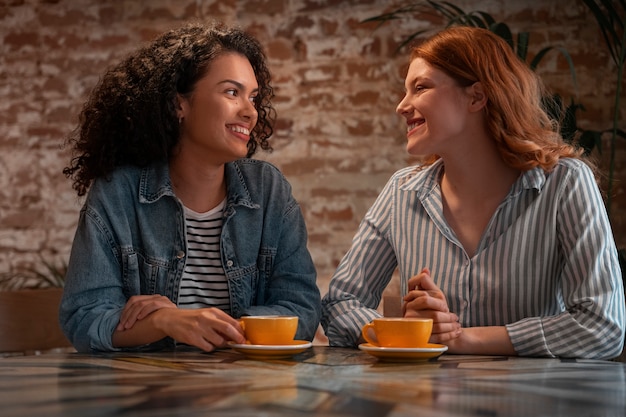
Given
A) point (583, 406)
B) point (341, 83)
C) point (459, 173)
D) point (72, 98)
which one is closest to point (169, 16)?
point (72, 98)

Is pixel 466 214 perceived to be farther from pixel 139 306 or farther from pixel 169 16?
pixel 169 16

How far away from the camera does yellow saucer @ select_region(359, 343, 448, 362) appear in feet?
5.21

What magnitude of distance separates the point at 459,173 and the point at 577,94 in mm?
1894

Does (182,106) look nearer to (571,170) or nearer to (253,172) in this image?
(253,172)

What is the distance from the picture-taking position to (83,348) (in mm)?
1898

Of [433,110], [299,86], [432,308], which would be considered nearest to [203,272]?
[432,308]

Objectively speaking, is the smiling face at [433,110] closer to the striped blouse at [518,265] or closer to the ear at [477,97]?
the ear at [477,97]

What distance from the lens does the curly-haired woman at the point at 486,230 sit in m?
1.86

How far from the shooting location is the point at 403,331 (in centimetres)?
164

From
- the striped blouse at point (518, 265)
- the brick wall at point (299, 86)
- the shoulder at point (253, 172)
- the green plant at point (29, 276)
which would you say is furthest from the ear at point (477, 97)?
the green plant at point (29, 276)

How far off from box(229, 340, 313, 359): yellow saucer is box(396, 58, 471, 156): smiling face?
0.72m

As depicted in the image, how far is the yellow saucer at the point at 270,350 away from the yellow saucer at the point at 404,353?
0.13 metres

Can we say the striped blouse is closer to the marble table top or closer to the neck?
the marble table top

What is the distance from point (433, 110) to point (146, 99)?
0.75m
